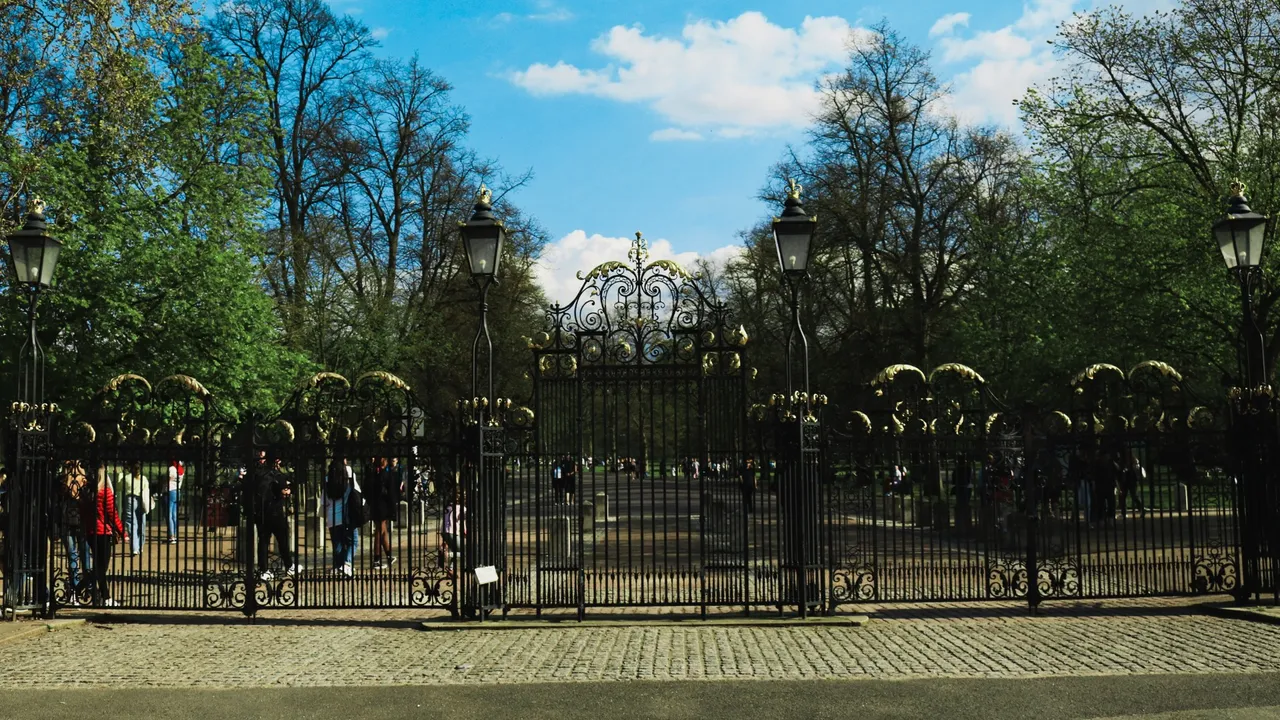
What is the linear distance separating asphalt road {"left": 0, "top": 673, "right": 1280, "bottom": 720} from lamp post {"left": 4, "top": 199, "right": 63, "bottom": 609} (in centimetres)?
451

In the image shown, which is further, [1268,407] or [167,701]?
[1268,407]

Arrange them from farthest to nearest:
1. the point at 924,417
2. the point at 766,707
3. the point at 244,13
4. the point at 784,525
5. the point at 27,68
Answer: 1. the point at 244,13
2. the point at 27,68
3. the point at 924,417
4. the point at 784,525
5. the point at 766,707

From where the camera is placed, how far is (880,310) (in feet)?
120

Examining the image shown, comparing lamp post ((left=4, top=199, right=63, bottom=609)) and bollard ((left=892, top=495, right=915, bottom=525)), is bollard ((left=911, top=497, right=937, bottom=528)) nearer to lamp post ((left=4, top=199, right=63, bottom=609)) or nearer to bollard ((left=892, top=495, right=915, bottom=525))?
bollard ((left=892, top=495, right=915, bottom=525))

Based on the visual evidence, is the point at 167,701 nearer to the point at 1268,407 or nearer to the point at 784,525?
the point at 784,525

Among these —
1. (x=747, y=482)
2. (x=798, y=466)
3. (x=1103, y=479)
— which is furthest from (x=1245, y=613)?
(x=747, y=482)

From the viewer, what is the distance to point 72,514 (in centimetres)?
1283

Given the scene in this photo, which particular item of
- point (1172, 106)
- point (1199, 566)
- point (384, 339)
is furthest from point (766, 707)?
point (384, 339)

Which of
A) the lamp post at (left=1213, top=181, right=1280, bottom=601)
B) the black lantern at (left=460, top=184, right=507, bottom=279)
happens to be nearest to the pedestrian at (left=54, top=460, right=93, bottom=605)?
the black lantern at (left=460, top=184, right=507, bottom=279)

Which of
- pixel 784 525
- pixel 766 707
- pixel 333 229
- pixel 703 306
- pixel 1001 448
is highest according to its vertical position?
pixel 333 229

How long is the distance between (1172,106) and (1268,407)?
49.8 ft

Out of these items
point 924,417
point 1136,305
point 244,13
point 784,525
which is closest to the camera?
point 784,525

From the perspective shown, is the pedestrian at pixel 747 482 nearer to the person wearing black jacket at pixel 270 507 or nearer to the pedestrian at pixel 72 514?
the person wearing black jacket at pixel 270 507

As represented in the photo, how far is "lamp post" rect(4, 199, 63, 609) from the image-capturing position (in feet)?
40.9
